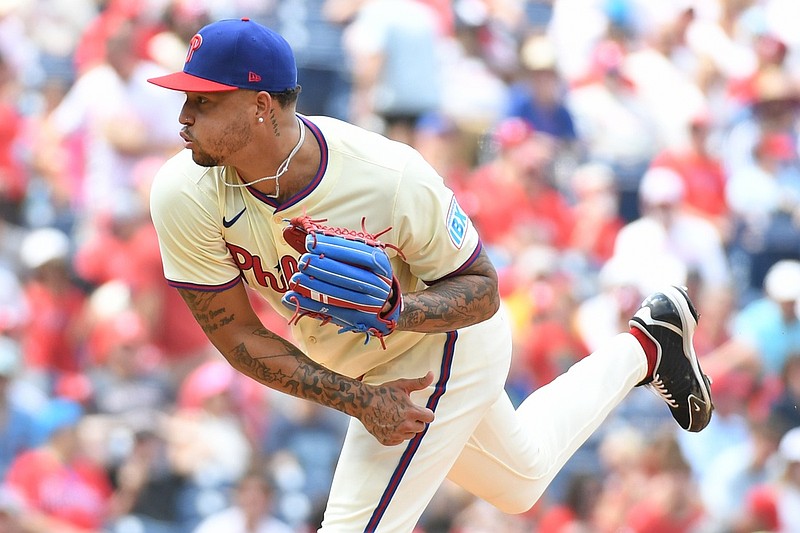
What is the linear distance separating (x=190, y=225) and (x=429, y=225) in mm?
691

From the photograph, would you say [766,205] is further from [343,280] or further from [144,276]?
[343,280]

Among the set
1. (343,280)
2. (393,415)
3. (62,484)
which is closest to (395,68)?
(62,484)

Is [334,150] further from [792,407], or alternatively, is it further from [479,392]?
[792,407]

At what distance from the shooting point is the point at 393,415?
4.02 meters

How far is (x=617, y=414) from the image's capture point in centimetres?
864

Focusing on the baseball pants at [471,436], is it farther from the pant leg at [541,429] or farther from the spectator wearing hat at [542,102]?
the spectator wearing hat at [542,102]

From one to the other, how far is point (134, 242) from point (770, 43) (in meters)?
5.61

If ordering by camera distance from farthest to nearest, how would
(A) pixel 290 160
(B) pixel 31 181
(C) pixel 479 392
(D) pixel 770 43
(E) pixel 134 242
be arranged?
(D) pixel 770 43, (B) pixel 31 181, (E) pixel 134 242, (C) pixel 479 392, (A) pixel 290 160

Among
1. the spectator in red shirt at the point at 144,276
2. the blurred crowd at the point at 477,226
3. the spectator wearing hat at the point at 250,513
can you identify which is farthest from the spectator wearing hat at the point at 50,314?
the spectator wearing hat at the point at 250,513

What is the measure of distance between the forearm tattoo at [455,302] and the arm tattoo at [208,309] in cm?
60

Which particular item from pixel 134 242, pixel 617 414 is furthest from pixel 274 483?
pixel 617 414

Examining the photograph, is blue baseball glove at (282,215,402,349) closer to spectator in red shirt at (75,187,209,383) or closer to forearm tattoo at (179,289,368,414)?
forearm tattoo at (179,289,368,414)

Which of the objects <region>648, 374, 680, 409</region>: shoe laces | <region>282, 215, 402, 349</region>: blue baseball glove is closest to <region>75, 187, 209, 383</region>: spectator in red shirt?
<region>648, 374, 680, 409</region>: shoe laces

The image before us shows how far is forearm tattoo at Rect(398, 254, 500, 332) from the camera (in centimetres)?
391
